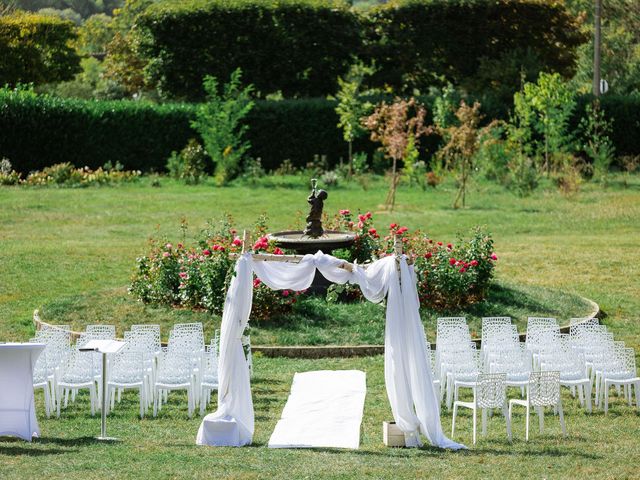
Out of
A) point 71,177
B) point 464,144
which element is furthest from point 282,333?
point 71,177

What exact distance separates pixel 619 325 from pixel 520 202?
473 inches

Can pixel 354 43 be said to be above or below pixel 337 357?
above

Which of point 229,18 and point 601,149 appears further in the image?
point 229,18

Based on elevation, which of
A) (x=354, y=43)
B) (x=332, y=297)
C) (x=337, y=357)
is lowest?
(x=337, y=357)

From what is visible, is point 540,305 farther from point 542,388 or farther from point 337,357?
point 542,388

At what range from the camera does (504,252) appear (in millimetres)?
25828

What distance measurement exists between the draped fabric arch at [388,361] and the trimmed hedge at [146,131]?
84.7 feet

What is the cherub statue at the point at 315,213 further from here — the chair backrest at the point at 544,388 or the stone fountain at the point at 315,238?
the chair backrest at the point at 544,388

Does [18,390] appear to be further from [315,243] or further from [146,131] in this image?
[146,131]

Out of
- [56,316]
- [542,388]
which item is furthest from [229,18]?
[542,388]

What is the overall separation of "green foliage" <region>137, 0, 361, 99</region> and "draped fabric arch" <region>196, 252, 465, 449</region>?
31.1 meters

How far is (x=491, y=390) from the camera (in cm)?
1356

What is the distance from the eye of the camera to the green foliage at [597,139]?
35.5 m

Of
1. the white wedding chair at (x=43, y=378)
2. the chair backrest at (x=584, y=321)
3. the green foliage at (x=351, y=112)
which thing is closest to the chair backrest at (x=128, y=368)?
the white wedding chair at (x=43, y=378)
